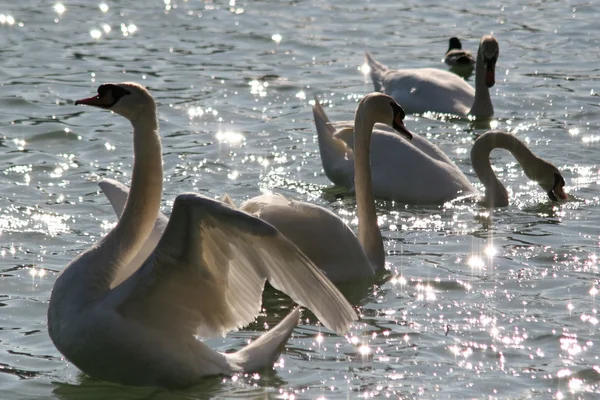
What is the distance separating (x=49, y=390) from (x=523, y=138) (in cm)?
678

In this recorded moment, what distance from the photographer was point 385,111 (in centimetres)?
792

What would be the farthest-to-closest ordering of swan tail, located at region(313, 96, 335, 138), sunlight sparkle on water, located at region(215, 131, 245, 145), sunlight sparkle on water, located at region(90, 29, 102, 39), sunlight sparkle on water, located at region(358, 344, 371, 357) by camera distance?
sunlight sparkle on water, located at region(90, 29, 102, 39), sunlight sparkle on water, located at region(215, 131, 245, 145), swan tail, located at region(313, 96, 335, 138), sunlight sparkle on water, located at region(358, 344, 371, 357)

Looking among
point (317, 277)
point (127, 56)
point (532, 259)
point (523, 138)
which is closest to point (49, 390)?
point (317, 277)

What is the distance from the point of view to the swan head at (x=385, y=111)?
7.80 meters

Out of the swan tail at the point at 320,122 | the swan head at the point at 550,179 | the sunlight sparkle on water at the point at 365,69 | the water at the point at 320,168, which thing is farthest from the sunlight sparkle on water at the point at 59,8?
the swan head at the point at 550,179

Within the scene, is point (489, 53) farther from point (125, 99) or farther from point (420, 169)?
point (125, 99)

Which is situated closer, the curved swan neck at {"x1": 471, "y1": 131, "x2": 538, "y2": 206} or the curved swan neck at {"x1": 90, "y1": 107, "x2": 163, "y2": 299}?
the curved swan neck at {"x1": 90, "y1": 107, "x2": 163, "y2": 299}

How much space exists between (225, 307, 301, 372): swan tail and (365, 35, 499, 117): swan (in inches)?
272

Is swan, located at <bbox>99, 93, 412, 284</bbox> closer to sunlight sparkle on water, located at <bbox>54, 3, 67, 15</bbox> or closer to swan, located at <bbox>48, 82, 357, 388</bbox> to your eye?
swan, located at <bbox>48, 82, 357, 388</bbox>

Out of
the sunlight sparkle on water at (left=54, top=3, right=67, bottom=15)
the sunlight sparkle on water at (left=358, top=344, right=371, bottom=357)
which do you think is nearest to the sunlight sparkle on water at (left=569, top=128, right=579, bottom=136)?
the sunlight sparkle on water at (left=358, top=344, right=371, bottom=357)

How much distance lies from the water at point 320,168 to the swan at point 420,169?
144 millimetres

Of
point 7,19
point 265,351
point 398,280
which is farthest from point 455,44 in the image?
point 265,351

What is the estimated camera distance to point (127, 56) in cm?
1465

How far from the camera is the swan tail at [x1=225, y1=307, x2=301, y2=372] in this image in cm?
604
